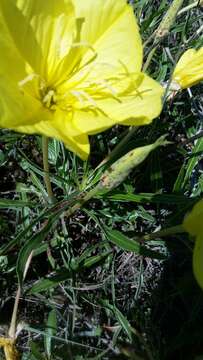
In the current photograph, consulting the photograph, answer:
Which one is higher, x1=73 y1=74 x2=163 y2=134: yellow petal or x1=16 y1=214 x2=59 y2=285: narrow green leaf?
x1=73 y1=74 x2=163 y2=134: yellow petal

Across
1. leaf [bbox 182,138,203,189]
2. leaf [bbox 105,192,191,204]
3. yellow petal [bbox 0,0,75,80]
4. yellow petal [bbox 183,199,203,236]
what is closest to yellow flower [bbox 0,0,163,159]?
yellow petal [bbox 0,0,75,80]

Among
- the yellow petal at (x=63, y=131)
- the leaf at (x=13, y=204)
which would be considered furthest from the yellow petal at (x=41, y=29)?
the leaf at (x=13, y=204)

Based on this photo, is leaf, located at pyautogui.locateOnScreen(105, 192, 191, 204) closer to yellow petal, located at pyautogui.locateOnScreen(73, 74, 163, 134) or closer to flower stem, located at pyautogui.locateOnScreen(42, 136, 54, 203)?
flower stem, located at pyautogui.locateOnScreen(42, 136, 54, 203)

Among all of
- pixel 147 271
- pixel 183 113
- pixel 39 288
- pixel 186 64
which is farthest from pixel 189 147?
pixel 39 288

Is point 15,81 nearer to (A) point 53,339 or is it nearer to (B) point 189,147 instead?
(A) point 53,339

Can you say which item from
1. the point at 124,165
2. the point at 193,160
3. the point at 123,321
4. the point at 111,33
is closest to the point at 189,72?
the point at 111,33

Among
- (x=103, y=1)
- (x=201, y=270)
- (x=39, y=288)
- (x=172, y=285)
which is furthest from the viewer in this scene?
(x=172, y=285)

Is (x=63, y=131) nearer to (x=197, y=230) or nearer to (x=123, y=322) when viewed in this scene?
(x=197, y=230)
